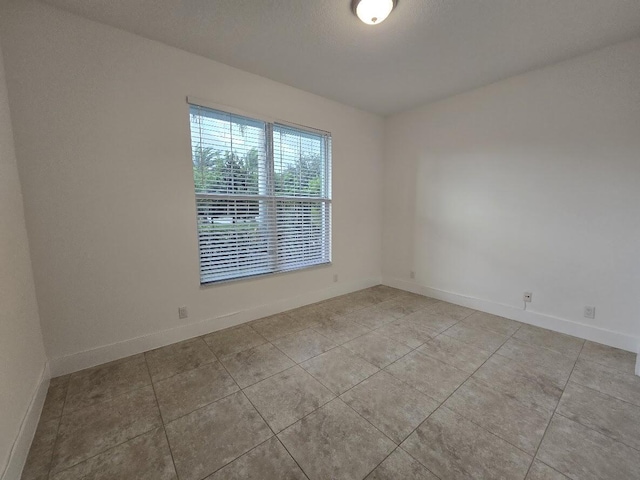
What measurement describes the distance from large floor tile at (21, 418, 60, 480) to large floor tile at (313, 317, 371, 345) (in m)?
1.92

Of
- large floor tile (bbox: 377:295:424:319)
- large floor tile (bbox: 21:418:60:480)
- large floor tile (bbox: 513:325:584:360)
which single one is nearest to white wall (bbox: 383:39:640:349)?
large floor tile (bbox: 513:325:584:360)

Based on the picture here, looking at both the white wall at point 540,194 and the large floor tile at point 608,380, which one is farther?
the white wall at point 540,194

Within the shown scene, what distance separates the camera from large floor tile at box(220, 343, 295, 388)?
1941 mm

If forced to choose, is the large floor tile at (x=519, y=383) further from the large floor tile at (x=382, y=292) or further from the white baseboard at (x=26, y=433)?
the white baseboard at (x=26, y=433)

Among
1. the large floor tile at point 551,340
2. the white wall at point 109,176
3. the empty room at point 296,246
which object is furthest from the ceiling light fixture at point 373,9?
the large floor tile at point 551,340

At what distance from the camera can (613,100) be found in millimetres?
2250

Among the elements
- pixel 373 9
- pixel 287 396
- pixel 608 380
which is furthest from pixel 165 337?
pixel 608 380

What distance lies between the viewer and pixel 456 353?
2.25m

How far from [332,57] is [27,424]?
11.1ft

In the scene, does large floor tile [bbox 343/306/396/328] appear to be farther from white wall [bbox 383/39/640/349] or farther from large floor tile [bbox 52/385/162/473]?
large floor tile [bbox 52/385/162/473]

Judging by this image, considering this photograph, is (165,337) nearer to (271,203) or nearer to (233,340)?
(233,340)

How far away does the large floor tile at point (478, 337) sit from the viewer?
7.82ft

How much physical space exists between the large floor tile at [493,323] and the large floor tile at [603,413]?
88cm

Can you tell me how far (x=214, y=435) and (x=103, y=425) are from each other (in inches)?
27.1
